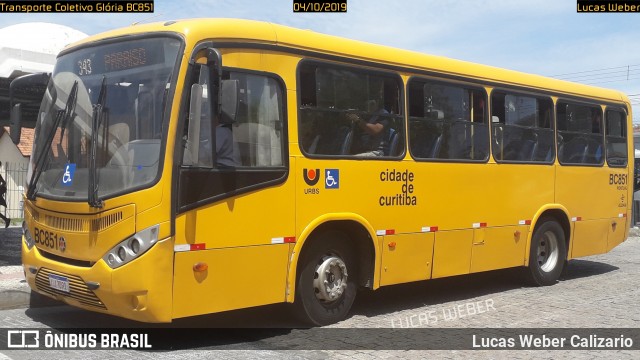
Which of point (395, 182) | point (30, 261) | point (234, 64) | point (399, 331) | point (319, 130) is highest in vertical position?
point (234, 64)

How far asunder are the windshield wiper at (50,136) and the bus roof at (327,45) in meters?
0.68

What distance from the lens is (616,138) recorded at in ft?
40.9

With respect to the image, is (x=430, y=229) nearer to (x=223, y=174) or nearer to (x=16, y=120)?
(x=223, y=174)

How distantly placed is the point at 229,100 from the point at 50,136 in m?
2.04

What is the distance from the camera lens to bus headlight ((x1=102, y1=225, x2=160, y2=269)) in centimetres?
611

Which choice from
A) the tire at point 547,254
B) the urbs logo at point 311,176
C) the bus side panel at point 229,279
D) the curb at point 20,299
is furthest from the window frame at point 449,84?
the curb at point 20,299

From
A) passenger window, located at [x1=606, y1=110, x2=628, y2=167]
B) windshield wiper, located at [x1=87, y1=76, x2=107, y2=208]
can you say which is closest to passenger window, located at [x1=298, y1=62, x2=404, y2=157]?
windshield wiper, located at [x1=87, y1=76, x2=107, y2=208]

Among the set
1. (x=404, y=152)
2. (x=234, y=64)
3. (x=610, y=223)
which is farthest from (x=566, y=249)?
(x=234, y=64)

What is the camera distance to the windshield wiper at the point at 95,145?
632 cm

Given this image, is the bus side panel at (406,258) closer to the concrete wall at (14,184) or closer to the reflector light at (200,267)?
the reflector light at (200,267)

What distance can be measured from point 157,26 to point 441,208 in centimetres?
427

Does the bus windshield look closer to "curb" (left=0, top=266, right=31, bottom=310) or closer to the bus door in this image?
the bus door

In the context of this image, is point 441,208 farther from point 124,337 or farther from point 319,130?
point 124,337

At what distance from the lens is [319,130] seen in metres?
7.62
